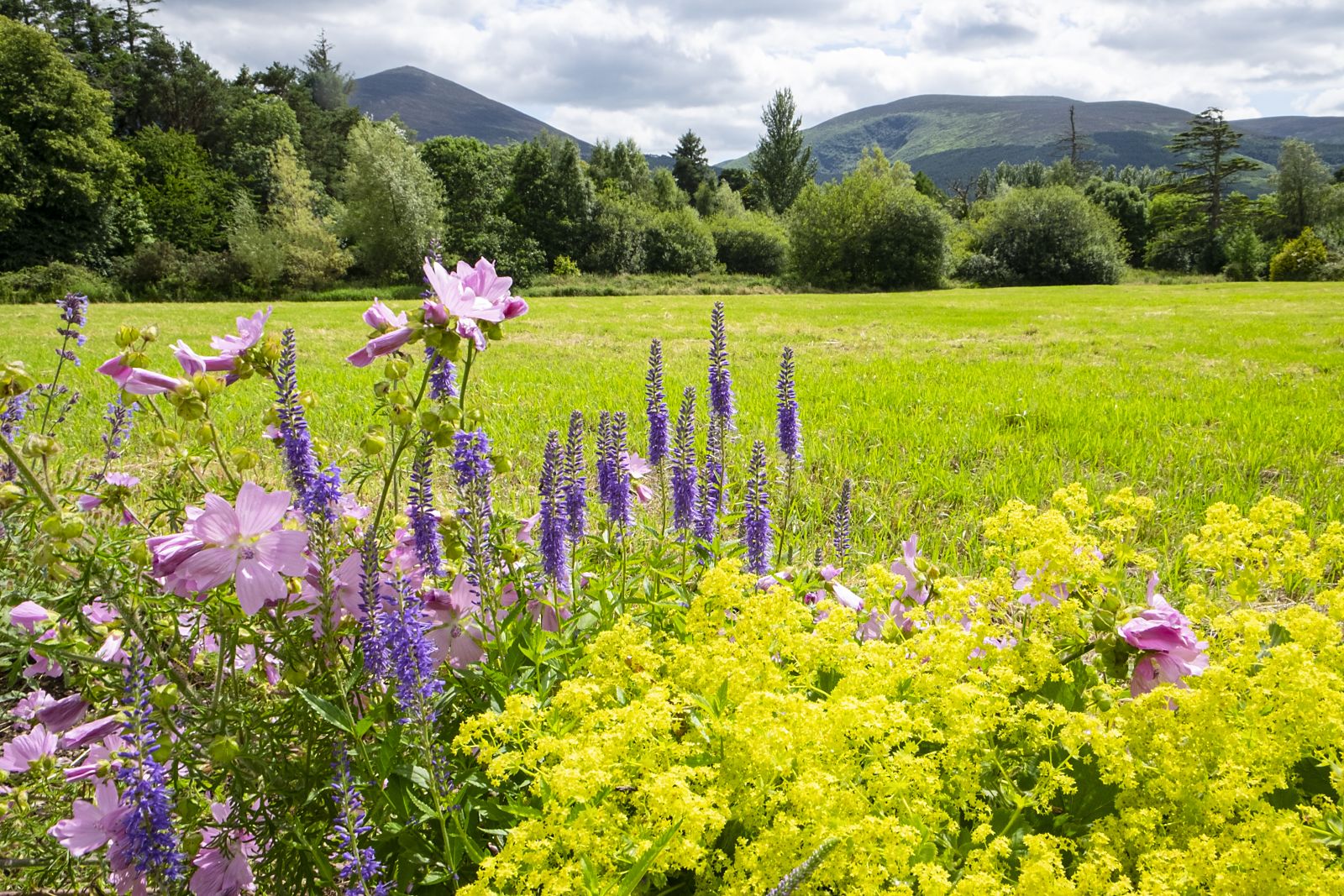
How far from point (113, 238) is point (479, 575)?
153ft

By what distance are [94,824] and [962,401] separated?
718 cm

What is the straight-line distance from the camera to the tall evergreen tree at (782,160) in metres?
63.6

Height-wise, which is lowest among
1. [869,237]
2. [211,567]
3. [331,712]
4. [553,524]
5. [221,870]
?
[221,870]

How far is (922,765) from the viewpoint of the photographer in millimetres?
1139

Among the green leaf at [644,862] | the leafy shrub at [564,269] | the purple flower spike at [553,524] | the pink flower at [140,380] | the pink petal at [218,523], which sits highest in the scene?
the leafy shrub at [564,269]

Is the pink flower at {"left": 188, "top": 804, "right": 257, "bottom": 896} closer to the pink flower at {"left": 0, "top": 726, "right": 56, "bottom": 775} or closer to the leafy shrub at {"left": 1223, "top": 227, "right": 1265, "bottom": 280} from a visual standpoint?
the pink flower at {"left": 0, "top": 726, "right": 56, "bottom": 775}

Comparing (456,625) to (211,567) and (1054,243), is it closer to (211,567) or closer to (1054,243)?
(211,567)

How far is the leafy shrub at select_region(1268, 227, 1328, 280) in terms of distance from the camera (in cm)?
4088

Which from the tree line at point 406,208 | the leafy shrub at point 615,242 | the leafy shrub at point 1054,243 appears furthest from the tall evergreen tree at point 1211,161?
the leafy shrub at point 615,242

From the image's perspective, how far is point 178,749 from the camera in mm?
1197

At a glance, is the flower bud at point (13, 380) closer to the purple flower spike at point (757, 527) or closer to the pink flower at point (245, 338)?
the pink flower at point (245, 338)

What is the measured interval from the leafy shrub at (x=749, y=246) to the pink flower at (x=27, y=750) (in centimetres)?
4829

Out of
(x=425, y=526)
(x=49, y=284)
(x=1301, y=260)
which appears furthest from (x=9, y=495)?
(x=1301, y=260)

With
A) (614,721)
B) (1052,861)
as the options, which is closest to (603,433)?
(614,721)
